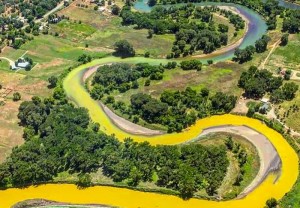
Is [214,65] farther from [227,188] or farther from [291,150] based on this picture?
[227,188]

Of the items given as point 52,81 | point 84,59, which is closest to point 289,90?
point 84,59

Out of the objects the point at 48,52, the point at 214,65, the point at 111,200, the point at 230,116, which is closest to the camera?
the point at 111,200

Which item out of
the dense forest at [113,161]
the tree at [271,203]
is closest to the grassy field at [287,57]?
the dense forest at [113,161]

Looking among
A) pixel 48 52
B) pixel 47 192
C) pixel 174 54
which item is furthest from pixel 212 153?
pixel 48 52

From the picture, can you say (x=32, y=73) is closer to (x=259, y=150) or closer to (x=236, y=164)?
(x=236, y=164)

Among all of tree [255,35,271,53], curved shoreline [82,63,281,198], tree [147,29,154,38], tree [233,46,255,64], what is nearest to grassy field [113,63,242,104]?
tree [233,46,255,64]
